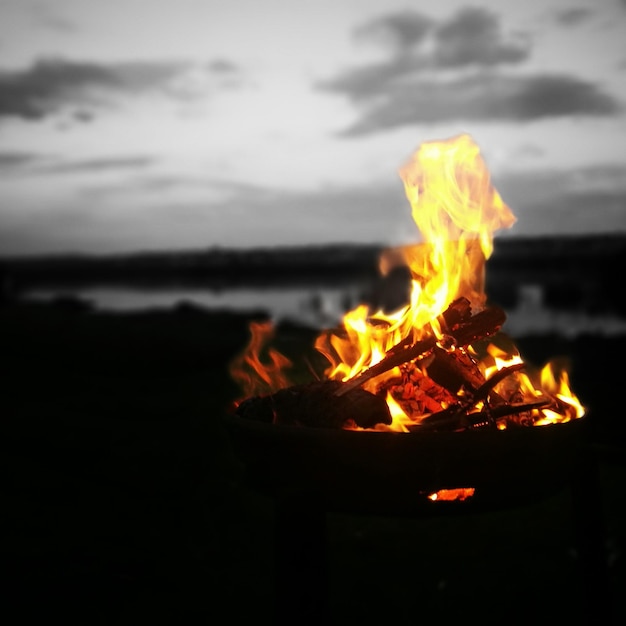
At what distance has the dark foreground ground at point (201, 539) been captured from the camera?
176 inches

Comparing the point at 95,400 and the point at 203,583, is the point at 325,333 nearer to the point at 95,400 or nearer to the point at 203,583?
the point at 203,583

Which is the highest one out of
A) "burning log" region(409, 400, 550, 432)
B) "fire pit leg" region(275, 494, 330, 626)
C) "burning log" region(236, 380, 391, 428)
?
"burning log" region(236, 380, 391, 428)

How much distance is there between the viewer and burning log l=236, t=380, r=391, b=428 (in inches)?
120

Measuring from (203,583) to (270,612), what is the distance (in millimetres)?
560

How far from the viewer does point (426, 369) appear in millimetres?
3338

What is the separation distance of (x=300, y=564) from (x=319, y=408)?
0.68 metres

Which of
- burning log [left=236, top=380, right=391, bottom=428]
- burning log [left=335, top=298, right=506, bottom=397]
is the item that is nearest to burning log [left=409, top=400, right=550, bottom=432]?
burning log [left=236, top=380, right=391, bottom=428]

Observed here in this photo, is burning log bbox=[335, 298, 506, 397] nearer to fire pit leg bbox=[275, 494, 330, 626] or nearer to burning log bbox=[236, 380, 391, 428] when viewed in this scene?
burning log bbox=[236, 380, 391, 428]

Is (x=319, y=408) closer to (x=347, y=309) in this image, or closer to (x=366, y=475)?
(x=366, y=475)

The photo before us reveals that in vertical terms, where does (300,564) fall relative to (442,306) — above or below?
below

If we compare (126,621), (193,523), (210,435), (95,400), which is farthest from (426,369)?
(95,400)

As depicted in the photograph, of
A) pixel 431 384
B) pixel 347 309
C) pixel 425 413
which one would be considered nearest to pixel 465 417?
pixel 425 413

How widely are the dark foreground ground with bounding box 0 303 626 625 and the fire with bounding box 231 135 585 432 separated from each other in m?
0.52

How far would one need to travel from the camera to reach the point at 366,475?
2.77 meters
